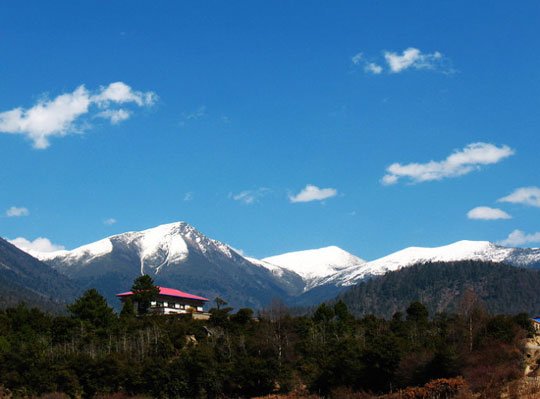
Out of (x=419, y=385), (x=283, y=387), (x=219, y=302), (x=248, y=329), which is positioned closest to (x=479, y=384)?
(x=419, y=385)

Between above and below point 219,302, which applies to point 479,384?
below

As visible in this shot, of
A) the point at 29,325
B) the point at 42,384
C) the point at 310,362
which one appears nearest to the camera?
the point at 42,384

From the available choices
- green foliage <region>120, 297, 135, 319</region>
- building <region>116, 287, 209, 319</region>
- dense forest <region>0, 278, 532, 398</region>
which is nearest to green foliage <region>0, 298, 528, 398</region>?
dense forest <region>0, 278, 532, 398</region>

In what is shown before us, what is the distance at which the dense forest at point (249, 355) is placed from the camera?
51812mm

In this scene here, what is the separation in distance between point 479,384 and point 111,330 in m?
47.6

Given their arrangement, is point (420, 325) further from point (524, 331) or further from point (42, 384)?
point (42, 384)

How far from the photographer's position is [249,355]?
67562mm

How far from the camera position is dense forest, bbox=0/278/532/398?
51812mm

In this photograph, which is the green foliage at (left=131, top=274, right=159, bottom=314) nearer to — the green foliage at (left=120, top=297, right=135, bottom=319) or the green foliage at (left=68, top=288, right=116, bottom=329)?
the green foliage at (left=120, top=297, right=135, bottom=319)

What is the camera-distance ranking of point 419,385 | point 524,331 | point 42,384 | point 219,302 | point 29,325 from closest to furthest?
point 419,385, point 42,384, point 524,331, point 29,325, point 219,302

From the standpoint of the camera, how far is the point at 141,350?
72.1 meters

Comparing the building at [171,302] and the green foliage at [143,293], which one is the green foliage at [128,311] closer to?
the green foliage at [143,293]

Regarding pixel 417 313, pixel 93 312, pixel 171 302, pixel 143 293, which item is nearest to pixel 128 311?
pixel 143 293

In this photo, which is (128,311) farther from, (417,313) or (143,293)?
(417,313)
